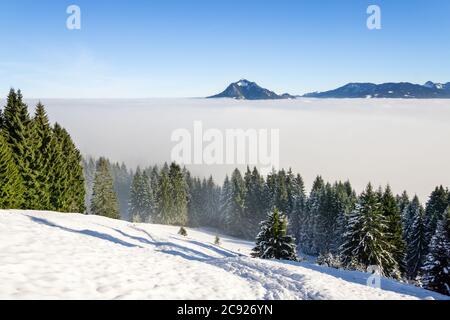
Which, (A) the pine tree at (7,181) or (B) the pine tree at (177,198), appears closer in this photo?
(A) the pine tree at (7,181)

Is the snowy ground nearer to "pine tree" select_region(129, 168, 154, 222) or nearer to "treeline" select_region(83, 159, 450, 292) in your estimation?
"treeline" select_region(83, 159, 450, 292)

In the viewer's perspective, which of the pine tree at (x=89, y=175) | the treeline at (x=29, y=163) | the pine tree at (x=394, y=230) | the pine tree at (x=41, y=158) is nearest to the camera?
the treeline at (x=29, y=163)

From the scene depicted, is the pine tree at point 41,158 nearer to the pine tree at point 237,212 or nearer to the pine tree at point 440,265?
the pine tree at point 440,265

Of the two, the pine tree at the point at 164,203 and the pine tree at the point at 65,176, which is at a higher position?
the pine tree at the point at 65,176

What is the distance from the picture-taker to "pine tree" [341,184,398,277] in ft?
112

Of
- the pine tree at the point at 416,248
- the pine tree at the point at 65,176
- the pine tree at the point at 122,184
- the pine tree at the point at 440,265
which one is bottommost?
the pine tree at the point at 122,184

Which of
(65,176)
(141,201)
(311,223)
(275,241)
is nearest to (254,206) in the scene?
(311,223)

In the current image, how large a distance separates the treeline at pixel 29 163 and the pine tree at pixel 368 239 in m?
34.7

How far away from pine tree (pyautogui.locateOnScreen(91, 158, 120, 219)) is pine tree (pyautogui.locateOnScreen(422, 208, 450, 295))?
54152mm

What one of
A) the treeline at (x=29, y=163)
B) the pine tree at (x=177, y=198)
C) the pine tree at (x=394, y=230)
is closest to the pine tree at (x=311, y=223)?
the pine tree at (x=177, y=198)

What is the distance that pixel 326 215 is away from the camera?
246 feet

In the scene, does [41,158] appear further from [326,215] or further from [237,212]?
[237,212]

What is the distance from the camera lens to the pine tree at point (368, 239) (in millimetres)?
34000
